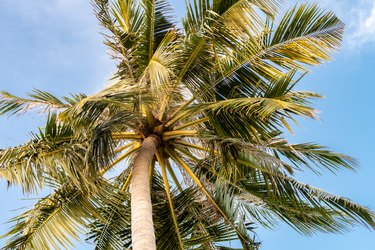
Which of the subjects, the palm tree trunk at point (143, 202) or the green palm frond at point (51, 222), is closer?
the palm tree trunk at point (143, 202)

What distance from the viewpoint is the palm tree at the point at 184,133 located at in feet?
23.5

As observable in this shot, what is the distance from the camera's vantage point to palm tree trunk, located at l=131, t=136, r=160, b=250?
6387 millimetres

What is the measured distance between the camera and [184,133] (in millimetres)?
8234

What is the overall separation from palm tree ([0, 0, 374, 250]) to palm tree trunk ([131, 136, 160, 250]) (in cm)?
2

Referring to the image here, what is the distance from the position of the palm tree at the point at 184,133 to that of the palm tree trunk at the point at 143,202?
19mm

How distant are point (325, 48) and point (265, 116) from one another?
160 cm

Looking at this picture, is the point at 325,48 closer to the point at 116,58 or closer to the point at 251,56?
the point at 251,56

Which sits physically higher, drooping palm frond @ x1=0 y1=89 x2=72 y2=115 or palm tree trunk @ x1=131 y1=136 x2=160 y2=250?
drooping palm frond @ x1=0 y1=89 x2=72 y2=115

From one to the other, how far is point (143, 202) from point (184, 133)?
1621 millimetres

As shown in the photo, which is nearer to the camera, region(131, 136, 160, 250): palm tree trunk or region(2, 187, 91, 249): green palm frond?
region(131, 136, 160, 250): palm tree trunk

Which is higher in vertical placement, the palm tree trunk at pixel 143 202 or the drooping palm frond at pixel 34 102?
the drooping palm frond at pixel 34 102

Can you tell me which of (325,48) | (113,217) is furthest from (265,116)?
(113,217)

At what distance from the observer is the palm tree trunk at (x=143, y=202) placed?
21.0 feet

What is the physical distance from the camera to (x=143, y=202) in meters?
6.96
